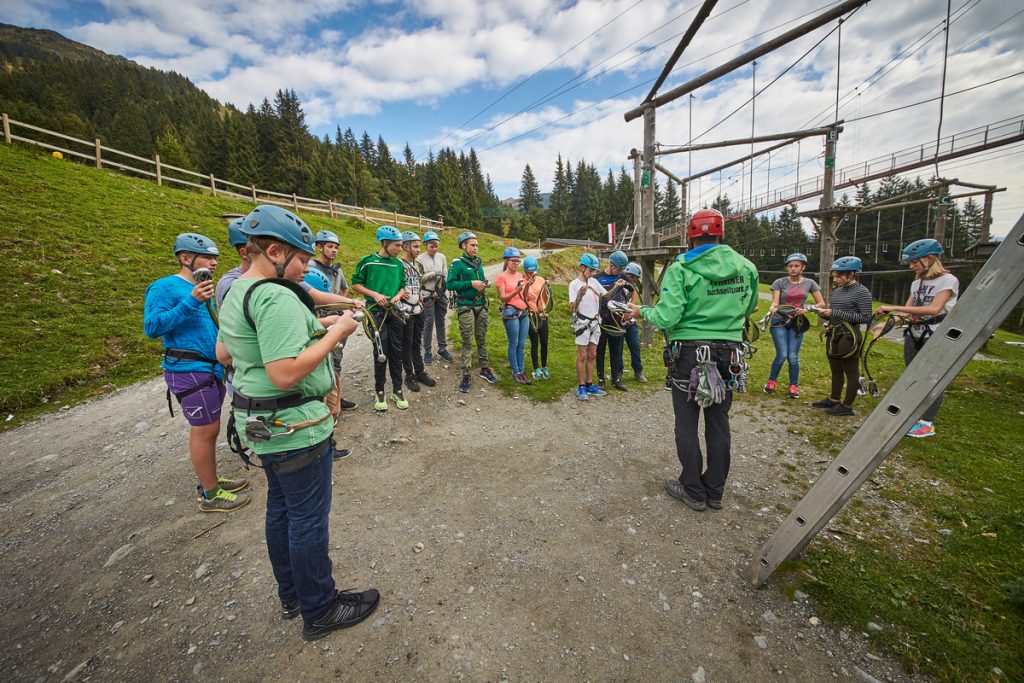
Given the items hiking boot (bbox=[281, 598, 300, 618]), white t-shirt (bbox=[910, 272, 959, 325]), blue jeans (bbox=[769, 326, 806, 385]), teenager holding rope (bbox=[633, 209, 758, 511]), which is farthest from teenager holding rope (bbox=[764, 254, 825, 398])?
hiking boot (bbox=[281, 598, 300, 618])

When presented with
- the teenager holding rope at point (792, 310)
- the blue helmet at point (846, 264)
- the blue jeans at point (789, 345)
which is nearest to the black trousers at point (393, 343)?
the teenager holding rope at point (792, 310)

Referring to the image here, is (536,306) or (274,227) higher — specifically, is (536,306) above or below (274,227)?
below

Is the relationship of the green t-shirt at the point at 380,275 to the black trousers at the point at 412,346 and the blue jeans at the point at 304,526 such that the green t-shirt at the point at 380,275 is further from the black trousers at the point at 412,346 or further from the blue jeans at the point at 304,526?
the blue jeans at the point at 304,526

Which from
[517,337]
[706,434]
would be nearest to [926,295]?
[706,434]

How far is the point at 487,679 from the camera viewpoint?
2.32 m

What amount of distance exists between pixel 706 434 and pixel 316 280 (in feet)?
16.1

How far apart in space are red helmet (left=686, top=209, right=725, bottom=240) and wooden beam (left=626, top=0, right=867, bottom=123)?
4.85 metres

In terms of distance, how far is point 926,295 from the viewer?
5.14m

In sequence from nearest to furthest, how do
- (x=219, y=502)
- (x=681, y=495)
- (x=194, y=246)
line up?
(x=194, y=246) < (x=219, y=502) < (x=681, y=495)

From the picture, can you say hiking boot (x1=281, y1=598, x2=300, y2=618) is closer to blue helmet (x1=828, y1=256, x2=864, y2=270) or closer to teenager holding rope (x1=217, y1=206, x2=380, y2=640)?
teenager holding rope (x1=217, y1=206, x2=380, y2=640)

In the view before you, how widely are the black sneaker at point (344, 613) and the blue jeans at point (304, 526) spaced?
56 mm

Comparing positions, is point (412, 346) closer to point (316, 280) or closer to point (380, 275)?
point (380, 275)

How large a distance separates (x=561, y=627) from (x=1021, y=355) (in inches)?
1015

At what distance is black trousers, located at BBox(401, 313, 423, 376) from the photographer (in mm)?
6625
